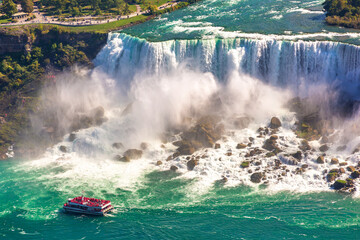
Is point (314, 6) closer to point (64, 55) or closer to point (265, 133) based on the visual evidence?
point (265, 133)

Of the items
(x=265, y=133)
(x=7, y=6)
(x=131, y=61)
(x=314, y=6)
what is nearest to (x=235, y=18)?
(x=314, y=6)

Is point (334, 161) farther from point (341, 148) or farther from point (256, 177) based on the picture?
point (256, 177)

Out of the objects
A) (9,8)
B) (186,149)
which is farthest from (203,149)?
(9,8)

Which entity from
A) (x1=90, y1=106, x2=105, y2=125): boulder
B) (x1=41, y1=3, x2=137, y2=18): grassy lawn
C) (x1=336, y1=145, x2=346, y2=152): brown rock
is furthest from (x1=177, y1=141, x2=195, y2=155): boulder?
(x1=41, y1=3, x2=137, y2=18): grassy lawn

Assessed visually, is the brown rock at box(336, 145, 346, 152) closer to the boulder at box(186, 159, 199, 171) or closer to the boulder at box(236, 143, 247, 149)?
the boulder at box(236, 143, 247, 149)

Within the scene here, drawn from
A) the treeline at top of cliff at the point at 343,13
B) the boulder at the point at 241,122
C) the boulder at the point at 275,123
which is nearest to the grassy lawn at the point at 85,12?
the treeline at top of cliff at the point at 343,13

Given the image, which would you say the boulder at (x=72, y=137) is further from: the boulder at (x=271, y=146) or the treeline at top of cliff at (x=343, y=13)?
the treeline at top of cliff at (x=343, y=13)
